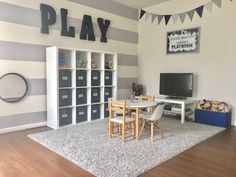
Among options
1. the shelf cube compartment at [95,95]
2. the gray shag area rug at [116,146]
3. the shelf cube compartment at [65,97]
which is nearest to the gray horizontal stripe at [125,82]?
the shelf cube compartment at [95,95]

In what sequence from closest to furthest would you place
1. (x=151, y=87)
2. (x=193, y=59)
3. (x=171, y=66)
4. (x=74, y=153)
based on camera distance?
(x=74, y=153), (x=193, y=59), (x=171, y=66), (x=151, y=87)

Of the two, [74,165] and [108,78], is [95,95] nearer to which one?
[108,78]

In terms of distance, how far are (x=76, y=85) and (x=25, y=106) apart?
1.07 m

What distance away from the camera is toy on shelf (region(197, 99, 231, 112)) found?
14.4 feet

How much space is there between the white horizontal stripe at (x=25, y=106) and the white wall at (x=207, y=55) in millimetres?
3042

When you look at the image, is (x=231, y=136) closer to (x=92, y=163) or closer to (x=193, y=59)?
(x=193, y=59)

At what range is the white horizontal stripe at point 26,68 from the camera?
3.77 metres

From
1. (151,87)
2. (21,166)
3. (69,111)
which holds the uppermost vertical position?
(151,87)

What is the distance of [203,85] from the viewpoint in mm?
4887

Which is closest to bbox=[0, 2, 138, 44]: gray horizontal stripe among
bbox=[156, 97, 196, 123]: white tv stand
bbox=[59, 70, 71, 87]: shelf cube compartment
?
bbox=[59, 70, 71, 87]: shelf cube compartment

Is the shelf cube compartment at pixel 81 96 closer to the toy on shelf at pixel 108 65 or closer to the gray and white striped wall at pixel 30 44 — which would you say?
the gray and white striped wall at pixel 30 44

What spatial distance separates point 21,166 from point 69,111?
193 centimetres

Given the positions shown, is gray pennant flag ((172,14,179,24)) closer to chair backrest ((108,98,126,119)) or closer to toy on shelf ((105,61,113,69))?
toy on shelf ((105,61,113,69))

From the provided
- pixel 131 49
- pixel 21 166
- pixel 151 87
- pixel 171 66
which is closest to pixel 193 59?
pixel 171 66
